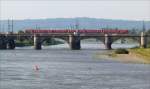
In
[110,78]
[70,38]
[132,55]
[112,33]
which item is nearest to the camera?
[110,78]

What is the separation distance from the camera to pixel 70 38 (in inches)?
6644

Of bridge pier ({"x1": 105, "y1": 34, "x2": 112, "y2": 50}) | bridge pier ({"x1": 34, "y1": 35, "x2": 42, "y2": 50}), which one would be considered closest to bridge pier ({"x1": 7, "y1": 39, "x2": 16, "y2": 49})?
bridge pier ({"x1": 34, "y1": 35, "x2": 42, "y2": 50})

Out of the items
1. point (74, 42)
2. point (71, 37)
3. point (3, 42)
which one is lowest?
point (74, 42)

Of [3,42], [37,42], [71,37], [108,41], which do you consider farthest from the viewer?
[3,42]

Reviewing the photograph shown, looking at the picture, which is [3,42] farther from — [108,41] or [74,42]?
[108,41]

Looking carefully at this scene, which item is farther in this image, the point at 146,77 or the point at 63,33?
the point at 63,33

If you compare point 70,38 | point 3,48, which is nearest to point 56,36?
point 70,38

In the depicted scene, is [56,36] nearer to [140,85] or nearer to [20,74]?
[20,74]

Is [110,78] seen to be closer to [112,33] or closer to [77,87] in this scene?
[77,87]

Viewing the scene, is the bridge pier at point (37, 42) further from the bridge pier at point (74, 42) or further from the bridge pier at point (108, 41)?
the bridge pier at point (108, 41)

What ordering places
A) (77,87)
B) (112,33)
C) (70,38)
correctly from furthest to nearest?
(112,33) < (70,38) < (77,87)

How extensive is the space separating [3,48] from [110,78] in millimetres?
114065

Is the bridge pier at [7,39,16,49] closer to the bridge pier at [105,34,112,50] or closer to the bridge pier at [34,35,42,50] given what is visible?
the bridge pier at [34,35,42,50]

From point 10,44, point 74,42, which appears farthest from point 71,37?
point 10,44
